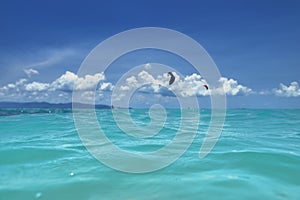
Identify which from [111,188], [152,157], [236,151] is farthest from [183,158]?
[111,188]

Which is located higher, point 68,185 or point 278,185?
point 68,185

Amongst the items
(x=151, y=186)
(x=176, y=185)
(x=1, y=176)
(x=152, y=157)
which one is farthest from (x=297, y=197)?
(x=1, y=176)

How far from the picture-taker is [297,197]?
6.25m

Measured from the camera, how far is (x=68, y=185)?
7.07 meters

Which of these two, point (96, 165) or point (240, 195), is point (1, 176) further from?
point (240, 195)

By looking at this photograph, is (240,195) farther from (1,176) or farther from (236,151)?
(1,176)

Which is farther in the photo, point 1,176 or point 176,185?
point 1,176

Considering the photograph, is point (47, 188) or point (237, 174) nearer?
point (47, 188)

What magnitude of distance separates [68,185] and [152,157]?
13.7 feet

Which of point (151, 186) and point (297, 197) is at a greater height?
point (151, 186)

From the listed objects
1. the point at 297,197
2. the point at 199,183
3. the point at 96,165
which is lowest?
the point at 297,197

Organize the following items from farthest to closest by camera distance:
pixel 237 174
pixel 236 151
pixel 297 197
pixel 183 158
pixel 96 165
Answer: pixel 236 151 < pixel 183 158 < pixel 96 165 < pixel 237 174 < pixel 297 197

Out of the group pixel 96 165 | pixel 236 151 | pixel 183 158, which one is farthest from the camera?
pixel 236 151

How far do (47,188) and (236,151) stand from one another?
7.54 m
